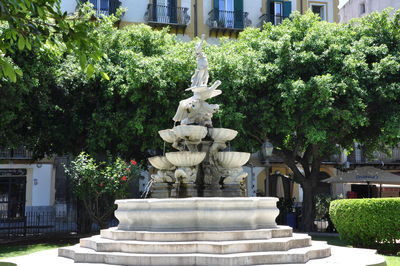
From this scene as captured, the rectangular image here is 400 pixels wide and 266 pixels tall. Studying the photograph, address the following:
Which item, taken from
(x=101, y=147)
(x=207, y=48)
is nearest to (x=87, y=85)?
(x=101, y=147)

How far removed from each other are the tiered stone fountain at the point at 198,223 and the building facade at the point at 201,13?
17.9m

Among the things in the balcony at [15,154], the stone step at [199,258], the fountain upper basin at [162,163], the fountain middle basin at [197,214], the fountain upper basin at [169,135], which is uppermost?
the balcony at [15,154]

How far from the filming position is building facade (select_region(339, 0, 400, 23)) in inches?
1526

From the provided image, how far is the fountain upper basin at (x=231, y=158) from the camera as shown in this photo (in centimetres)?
1110

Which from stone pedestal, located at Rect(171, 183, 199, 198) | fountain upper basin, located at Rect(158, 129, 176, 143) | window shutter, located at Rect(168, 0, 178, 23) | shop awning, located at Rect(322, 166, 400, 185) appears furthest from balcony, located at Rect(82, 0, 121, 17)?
stone pedestal, located at Rect(171, 183, 199, 198)

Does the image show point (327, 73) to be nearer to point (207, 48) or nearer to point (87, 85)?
point (207, 48)

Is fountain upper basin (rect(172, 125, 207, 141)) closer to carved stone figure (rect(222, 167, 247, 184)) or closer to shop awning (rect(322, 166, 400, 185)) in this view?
carved stone figure (rect(222, 167, 247, 184))

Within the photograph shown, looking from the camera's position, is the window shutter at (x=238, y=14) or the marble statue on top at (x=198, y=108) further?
the window shutter at (x=238, y=14)

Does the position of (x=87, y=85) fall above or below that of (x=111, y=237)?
above

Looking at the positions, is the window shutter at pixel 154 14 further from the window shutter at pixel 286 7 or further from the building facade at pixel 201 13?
the window shutter at pixel 286 7

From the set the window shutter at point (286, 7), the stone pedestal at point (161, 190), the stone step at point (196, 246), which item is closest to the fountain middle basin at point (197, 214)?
the stone step at point (196, 246)

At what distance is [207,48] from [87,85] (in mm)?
5097

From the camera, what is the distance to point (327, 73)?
735 inches

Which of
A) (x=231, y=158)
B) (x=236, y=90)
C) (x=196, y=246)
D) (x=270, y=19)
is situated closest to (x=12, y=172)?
(x=236, y=90)
